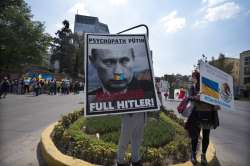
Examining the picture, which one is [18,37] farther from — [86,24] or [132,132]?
[132,132]

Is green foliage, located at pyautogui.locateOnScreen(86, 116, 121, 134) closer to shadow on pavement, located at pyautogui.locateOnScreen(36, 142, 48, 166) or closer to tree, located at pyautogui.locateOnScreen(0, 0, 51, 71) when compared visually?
shadow on pavement, located at pyautogui.locateOnScreen(36, 142, 48, 166)

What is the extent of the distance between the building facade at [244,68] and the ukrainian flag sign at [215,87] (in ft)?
259

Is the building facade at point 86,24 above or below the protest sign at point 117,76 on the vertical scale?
above

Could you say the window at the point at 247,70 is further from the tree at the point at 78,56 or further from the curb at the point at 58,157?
the curb at the point at 58,157

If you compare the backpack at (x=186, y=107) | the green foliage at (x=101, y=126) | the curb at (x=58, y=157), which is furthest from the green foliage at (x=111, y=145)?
the backpack at (x=186, y=107)

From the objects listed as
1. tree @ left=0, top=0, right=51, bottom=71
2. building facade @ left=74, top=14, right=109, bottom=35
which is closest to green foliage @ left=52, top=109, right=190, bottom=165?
building facade @ left=74, top=14, right=109, bottom=35

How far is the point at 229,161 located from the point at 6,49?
122ft

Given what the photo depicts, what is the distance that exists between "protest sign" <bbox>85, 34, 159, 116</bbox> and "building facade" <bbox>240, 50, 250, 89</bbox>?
80.3 metres


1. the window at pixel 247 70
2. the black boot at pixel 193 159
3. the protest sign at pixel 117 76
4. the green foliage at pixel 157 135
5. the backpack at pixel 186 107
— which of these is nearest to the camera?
the protest sign at pixel 117 76

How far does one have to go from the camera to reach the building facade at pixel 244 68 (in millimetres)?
78750

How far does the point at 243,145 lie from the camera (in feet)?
26.5

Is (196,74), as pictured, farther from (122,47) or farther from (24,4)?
(24,4)

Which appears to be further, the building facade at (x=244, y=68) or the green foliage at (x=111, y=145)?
the building facade at (x=244, y=68)

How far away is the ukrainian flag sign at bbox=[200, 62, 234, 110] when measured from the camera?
16.4 ft
